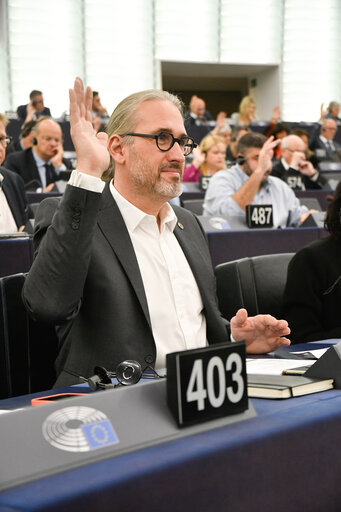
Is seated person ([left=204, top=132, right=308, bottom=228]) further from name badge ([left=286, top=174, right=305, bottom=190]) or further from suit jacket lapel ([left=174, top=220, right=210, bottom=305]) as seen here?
suit jacket lapel ([left=174, top=220, right=210, bottom=305])

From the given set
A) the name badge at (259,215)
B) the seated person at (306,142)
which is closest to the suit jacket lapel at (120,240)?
the name badge at (259,215)

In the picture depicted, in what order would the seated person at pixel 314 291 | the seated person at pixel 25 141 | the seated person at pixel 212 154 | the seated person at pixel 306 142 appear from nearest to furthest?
1. the seated person at pixel 314 291
2. the seated person at pixel 212 154
3. the seated person at pixel 25 141
4. the seated person at pixel 306 142

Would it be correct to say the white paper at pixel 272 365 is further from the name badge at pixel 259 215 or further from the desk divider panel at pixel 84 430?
the name badge at pixel 259 215

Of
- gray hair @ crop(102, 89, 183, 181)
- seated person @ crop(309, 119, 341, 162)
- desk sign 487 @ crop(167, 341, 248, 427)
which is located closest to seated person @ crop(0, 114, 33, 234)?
gray hair @ crop(102, 89, 183, 181)

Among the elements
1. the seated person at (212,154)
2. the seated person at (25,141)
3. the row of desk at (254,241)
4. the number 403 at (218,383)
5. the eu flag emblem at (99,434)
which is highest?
the seated person at (25,141)

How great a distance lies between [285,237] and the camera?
3611 millimetres

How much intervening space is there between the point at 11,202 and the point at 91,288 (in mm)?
2708

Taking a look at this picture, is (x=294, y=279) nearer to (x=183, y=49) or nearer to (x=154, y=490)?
(x=154, y=490)

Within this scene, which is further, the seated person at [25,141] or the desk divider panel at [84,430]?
the seated person at [25,141]

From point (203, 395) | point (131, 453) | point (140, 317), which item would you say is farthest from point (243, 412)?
point (140, 317)

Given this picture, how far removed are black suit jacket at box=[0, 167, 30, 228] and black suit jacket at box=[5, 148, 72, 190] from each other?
1.62m

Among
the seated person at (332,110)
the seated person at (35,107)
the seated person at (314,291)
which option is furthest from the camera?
the seated person at (332,110)

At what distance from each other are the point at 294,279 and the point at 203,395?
1316 millimetres

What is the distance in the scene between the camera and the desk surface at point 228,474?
0.60 metres
